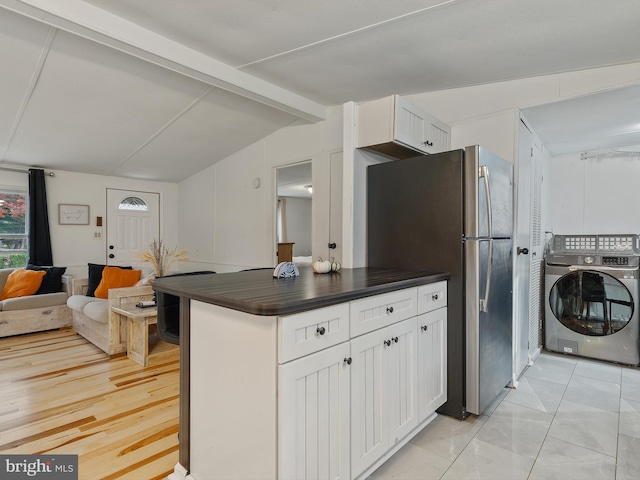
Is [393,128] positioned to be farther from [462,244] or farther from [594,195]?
[594,195]

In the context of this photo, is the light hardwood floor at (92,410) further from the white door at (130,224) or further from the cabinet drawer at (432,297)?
the white door at (130,224)

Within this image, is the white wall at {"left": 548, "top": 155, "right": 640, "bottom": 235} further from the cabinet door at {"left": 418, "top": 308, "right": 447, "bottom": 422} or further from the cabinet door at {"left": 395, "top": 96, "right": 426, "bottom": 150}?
the cabinet door at {"left": 418, "top": 308, "right": 447, "bottom": 422}

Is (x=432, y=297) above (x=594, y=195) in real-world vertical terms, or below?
below

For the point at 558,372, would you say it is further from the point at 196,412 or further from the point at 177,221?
the point at 177,221

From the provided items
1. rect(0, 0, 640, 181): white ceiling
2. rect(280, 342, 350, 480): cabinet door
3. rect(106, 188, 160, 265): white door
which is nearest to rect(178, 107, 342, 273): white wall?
rect(0, 0, 640, 181): white ceiling

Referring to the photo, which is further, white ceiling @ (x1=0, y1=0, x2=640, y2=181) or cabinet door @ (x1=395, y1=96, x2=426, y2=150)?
cabinet door @ (x1=395, y1=96, x2=426, y2=150)

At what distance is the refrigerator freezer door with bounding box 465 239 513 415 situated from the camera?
6.95ft

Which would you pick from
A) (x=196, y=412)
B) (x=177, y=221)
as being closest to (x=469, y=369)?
(x=196, y=412)

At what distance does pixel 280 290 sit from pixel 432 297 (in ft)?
3.36

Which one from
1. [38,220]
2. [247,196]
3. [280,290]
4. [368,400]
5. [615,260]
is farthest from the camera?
[247,196]

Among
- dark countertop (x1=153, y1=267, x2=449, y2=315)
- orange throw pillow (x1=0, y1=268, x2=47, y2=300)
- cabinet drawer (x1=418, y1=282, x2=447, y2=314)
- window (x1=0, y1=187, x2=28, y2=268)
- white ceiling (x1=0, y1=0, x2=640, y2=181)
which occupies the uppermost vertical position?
white ceiling (x1=0, y1=0, x2=640, y2=181)

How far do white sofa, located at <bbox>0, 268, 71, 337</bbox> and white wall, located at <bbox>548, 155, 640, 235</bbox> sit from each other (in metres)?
5.74

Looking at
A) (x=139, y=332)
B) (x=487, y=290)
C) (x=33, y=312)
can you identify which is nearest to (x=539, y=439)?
(x=487, y=290)

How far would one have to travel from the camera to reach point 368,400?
1.54 meters
